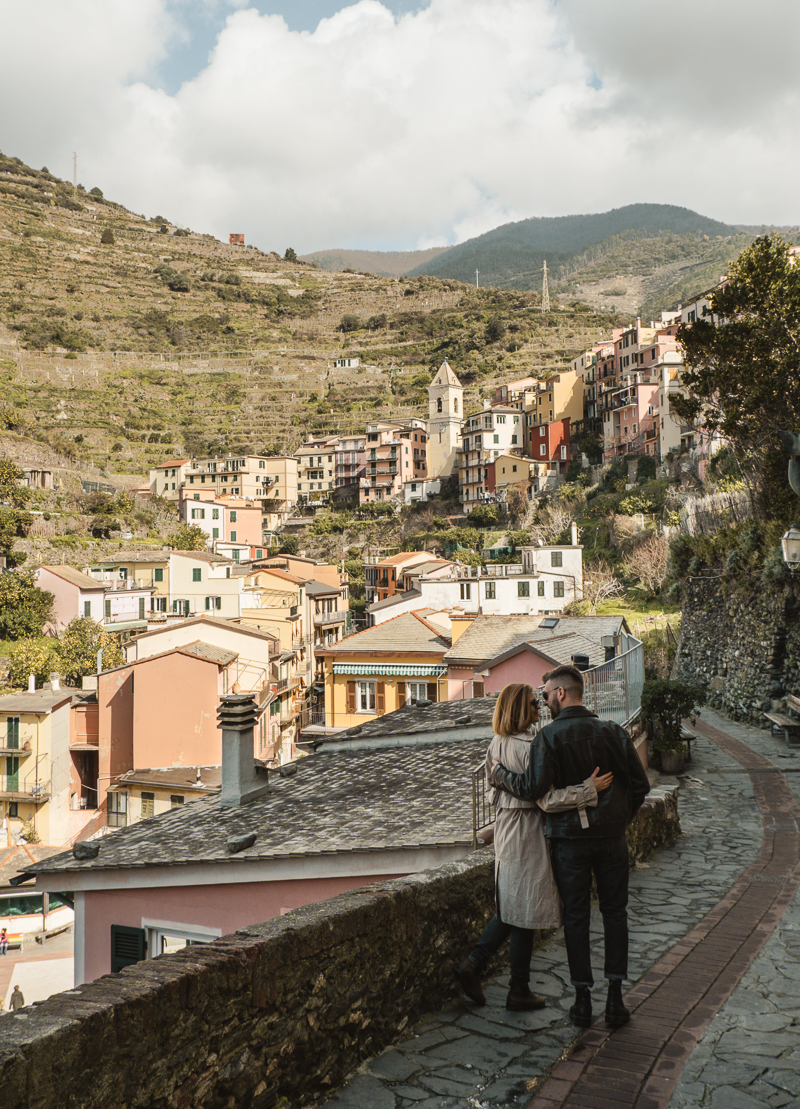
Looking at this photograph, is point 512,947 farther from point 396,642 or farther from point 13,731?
point 13,731

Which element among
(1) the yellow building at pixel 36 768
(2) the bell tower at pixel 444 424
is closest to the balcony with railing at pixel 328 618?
(1) the yellow building at pixel 36 768

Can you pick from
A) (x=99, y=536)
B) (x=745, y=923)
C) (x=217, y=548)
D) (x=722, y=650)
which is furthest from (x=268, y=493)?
(x=745, y=923)

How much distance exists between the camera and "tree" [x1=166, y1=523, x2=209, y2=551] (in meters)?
70.2

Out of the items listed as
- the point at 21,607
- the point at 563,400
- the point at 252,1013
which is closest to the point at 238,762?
the point at 252,1013

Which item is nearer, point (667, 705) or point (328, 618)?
point (667, 705)

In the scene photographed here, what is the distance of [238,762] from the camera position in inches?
456

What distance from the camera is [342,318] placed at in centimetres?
16388

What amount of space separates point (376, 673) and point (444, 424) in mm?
73011

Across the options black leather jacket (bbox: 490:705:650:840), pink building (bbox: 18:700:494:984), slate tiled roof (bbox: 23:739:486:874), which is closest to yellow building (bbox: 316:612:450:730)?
slate tiled roof (bbox: 23:739:486:874)

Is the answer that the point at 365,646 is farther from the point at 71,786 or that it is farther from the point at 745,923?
the point at 745,923

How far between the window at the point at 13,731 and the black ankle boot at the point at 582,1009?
33.4 metres

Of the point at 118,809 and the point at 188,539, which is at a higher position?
the point at 188,539

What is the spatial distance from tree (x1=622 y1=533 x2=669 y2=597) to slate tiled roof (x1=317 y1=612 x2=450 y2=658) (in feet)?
68.1

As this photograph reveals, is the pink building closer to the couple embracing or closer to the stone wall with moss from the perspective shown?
the couple embracing
